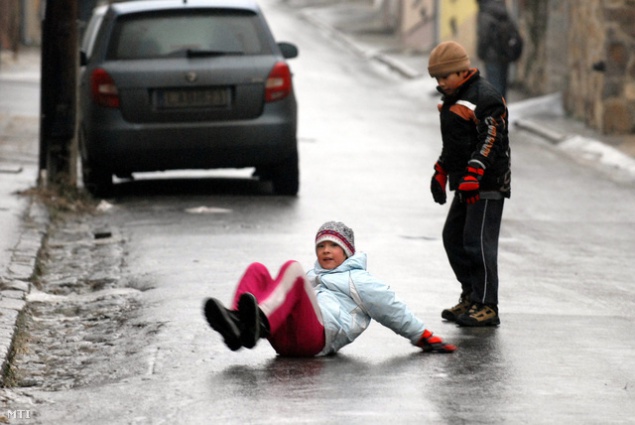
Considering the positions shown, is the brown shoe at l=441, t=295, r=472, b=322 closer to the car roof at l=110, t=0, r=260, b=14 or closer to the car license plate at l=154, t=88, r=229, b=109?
the car license plate at l=154, t=88, r=229, b=109

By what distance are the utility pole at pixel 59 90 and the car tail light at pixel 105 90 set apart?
38 centimetres

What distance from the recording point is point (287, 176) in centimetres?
1398

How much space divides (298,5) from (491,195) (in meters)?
41.3

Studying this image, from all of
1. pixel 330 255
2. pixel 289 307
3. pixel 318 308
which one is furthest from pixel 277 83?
pixel 289 307

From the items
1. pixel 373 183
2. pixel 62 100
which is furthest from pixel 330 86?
pixel 62 100

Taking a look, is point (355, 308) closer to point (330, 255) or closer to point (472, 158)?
point (330, 255)

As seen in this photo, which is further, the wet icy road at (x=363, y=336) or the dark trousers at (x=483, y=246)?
the dark trousers at (x=483, y=246)

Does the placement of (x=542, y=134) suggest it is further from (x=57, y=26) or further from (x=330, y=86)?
(x=57, y=26)

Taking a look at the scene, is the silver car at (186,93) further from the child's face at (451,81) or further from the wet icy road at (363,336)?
the child's face at (451,81)

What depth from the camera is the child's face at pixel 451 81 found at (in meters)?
8.30

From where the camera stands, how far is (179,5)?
45.0ft

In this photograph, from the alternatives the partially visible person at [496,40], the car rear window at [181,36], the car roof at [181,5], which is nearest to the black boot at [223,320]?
the car rear window at [181,36]

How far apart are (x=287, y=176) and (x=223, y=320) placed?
6.93m

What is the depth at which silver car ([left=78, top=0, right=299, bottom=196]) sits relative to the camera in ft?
43.7
